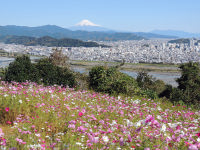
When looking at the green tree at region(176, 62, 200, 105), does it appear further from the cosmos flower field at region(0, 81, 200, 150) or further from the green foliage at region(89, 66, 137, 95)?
the cosmos flower field at region(0, 81, 200, 150)

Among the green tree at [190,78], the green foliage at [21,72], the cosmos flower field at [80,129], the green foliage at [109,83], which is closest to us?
the cosmos flower field at [80,129]

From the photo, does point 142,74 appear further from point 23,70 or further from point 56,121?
point 56,121

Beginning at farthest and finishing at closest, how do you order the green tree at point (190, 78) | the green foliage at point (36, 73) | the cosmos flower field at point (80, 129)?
the green tree at point (190, 78), the green foliage at point (36, 73), the cosmos flower field at point (80, 129)

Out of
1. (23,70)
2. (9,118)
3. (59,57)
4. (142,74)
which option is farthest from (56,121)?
(142,74)

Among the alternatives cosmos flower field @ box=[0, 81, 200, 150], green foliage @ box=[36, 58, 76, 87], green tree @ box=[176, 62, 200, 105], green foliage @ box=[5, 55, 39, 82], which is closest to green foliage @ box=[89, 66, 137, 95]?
green foliage @ box=[36, 58, 76, 87]

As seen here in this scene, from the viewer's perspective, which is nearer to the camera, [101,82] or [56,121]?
[56,121]

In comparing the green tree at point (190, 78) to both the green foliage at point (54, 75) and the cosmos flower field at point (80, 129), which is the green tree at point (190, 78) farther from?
the cosmos flower field at point (80, 129)

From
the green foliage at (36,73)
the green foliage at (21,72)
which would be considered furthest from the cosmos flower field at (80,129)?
the green foliage at (36,73)

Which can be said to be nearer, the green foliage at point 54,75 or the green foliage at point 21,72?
the green foliage at point 21,72
